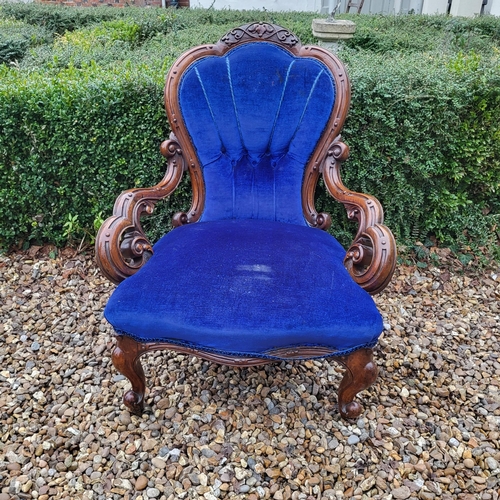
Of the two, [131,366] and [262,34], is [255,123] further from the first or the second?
[131,366]

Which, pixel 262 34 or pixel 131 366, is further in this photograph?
pixel 262 34

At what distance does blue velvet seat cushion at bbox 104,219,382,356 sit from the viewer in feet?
4.85

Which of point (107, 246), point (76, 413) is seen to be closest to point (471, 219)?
point (107, 246)

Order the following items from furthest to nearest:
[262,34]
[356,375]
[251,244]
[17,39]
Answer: [17,39], [262,34], [251,244], [356,375]

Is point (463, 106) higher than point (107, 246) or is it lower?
higher

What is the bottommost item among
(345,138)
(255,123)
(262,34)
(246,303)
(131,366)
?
(131,366)

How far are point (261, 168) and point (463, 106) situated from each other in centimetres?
119

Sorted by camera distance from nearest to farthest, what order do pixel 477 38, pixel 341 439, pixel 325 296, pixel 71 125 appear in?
pixel 325 296, pixel 341 439, pixel 71 125, pixel 477 38

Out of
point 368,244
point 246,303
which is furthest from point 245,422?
point 368,244

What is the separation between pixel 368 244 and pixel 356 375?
0.48 metres

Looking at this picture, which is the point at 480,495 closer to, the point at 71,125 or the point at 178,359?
the point at 178,359

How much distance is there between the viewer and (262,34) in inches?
80.4

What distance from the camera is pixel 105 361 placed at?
2.15 meters

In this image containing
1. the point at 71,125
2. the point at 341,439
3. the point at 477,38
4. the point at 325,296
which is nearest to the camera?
the point at 325,296
